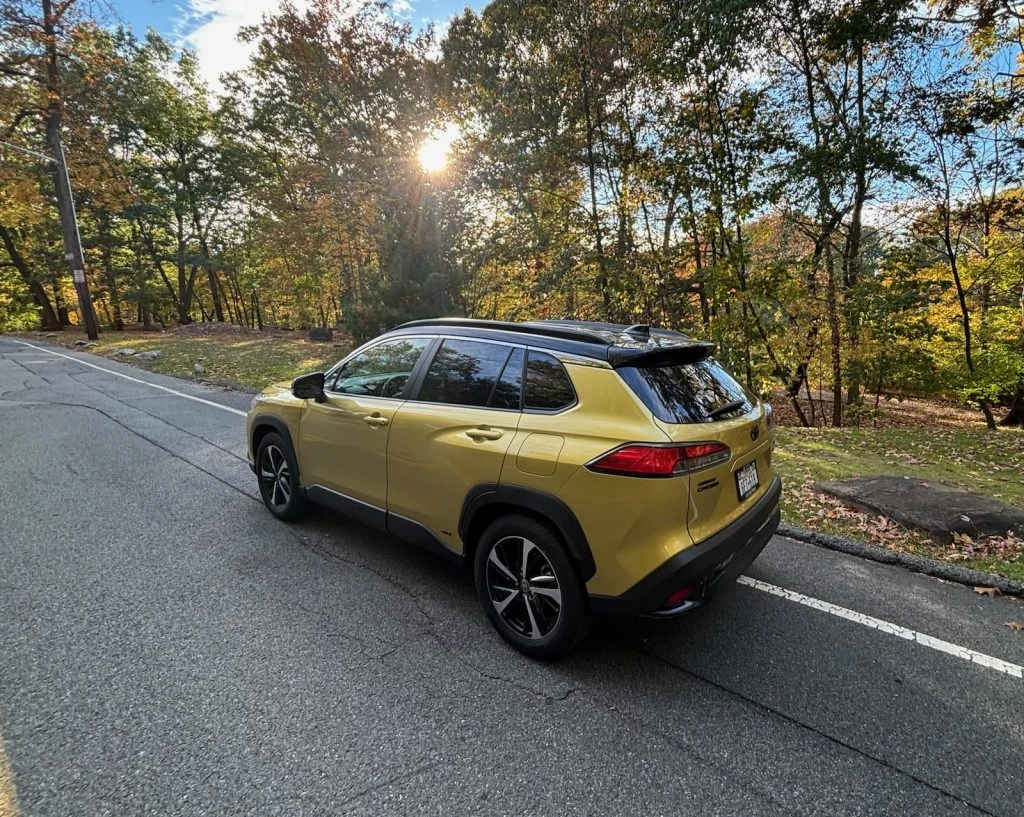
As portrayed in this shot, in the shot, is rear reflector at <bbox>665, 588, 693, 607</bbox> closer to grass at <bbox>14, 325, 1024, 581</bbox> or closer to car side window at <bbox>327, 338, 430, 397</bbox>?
car side window at <bbox>327, 338, 430, 397</bbox>

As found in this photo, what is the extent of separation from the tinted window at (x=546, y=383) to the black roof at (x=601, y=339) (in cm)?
8

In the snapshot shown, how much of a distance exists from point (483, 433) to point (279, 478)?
7.50 feet

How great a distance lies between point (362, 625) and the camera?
2.62m

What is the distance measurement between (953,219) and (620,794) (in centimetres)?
1263

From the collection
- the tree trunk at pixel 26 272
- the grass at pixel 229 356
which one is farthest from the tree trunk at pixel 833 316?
the tree trunk at pixel 26 272

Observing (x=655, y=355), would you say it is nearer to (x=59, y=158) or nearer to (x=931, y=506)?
(x=931, y=506)

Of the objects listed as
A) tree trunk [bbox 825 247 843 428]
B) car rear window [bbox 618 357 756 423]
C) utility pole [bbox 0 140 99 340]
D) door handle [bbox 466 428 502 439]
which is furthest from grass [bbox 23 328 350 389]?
tree trunk [bbox 825 247 843 428]

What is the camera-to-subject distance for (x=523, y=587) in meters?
2.42

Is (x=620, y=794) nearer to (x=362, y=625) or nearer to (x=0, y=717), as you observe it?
(x=362, y=625)

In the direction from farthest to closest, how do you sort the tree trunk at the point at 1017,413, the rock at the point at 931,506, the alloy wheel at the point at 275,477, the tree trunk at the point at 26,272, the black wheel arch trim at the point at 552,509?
the tree trunk at the point at 26,272
the tree trunk at the point at 1017,413
the alloy wheel at the point at 275,477
the rock at the point at 931,506
the black wheel arch trim at the point at 552,509

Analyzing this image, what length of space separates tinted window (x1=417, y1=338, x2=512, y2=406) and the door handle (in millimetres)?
162

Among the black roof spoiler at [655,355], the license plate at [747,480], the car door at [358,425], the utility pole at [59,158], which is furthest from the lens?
the utility pole at [59,158]

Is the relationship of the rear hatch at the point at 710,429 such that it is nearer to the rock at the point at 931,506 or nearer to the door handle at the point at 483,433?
the door handle at the point at 483,433

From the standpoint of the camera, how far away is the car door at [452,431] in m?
2.48
